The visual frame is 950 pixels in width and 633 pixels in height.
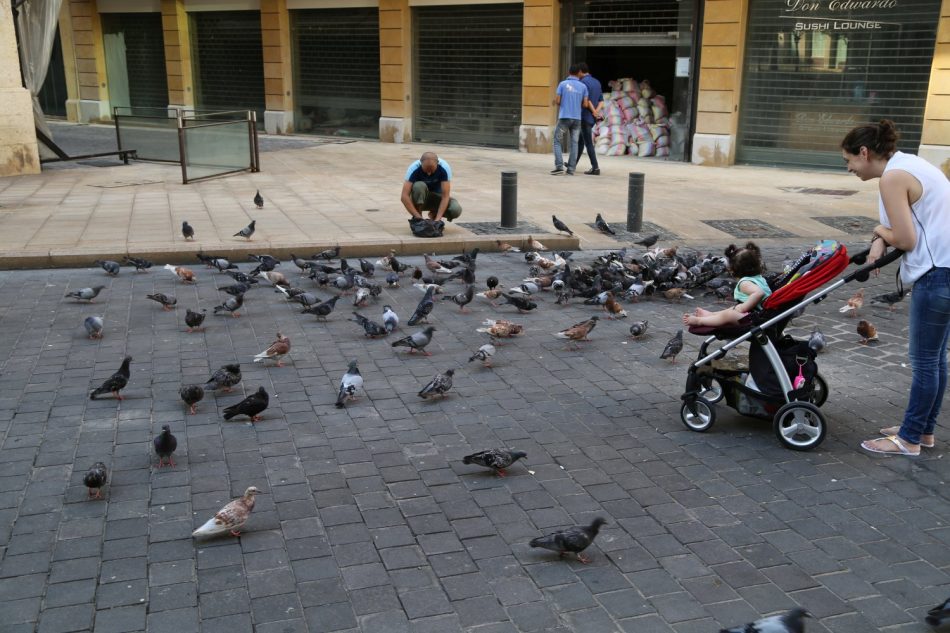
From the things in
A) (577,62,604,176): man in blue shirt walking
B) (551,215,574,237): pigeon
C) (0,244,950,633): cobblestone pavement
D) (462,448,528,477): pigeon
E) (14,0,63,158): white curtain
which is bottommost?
(0,244,950,633): cobblestone pavement

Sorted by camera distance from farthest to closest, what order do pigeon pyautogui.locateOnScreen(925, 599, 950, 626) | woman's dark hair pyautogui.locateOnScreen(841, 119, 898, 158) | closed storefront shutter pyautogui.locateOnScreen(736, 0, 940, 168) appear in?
closed storefront shutter pyautogui.locateOnScreen(736, 0, 940, 168)
woman's dark hair pyautogui.locateOnScreen(841, 119, 898, 158)
pigeon pyautogui.locateOnScreen(925, 599, 950, 626)

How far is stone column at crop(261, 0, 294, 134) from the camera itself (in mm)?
26297

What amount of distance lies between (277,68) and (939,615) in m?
25.6

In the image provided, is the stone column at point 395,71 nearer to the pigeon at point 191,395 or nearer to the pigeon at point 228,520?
the pigeon at point 191,395

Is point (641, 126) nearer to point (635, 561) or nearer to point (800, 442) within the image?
point (800, 442)

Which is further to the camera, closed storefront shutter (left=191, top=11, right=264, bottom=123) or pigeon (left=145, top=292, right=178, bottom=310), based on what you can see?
closed storefront shutter (left=191, top=11, right=264, bottom=123)

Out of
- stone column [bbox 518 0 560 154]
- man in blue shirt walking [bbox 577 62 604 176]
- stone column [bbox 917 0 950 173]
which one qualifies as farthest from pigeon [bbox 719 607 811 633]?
stone column [bbox 518 0 560 154]

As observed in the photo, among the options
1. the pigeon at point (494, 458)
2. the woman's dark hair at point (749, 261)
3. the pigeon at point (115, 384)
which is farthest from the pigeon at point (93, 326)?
the woman's dark hair at point (749, 261)

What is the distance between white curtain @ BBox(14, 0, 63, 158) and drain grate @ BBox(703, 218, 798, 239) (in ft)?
44.3

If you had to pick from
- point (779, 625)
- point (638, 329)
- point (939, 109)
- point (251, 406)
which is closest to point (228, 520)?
point (251, 406)

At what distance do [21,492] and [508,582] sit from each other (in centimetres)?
292

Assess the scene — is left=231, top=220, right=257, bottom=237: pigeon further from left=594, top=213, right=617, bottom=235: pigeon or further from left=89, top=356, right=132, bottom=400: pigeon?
left=89, top=356, right=132, bottom=400: pigeon

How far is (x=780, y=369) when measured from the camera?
18.9ft

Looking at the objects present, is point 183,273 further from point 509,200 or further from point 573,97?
point 573,97
